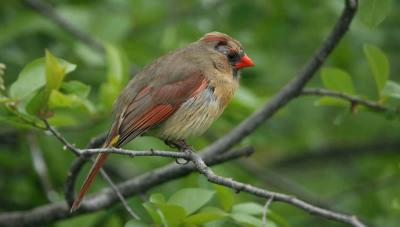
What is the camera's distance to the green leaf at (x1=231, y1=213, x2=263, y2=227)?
4022mm

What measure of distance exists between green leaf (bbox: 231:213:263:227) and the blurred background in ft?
4.46

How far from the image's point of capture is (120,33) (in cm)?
655

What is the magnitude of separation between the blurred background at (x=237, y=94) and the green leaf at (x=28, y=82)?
95 centimetres

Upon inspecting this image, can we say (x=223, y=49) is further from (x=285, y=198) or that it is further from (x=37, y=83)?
(x=285, y=198)

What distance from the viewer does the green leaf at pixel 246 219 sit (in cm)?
402

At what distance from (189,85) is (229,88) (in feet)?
0.93

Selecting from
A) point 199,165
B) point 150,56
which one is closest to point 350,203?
point 150,56

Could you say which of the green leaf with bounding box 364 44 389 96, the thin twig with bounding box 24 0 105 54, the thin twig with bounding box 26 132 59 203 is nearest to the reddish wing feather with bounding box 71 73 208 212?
the thin twig with bounding box 26 132 59 203

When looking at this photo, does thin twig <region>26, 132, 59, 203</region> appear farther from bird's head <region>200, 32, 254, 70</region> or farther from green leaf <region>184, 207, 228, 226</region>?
green leaf <region>184, 207, 228, 226</region>

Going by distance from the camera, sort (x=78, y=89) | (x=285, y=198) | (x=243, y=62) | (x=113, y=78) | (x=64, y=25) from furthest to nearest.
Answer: (x=64, y=25)
(x=243, y=62)
(x=113, y=78)
(x=78, y=89)
(x=285, y=198)

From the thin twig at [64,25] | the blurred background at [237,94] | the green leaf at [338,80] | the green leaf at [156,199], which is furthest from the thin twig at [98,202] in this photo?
the thin twig at [64,25]

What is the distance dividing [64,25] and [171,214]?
2901 millimetres

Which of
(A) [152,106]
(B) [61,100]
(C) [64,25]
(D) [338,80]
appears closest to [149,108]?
(A) [152,106]

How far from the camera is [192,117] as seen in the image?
16.4ft
